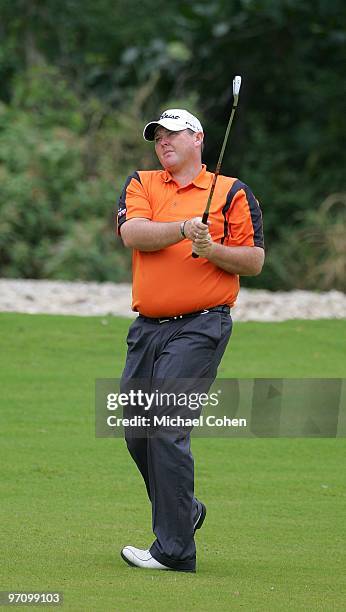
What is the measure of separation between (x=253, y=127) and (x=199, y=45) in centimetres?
243

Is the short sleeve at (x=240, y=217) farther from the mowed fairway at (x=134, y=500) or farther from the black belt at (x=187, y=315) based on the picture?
the mowed fairway at (x=134, y=500)

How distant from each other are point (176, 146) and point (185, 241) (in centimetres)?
44

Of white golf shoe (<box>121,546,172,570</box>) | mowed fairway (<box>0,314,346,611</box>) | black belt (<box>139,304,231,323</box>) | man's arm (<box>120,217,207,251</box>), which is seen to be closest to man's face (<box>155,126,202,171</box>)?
man's arm (<box>120,217,207,251</box>)

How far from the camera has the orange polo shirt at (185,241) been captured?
606 centimetres

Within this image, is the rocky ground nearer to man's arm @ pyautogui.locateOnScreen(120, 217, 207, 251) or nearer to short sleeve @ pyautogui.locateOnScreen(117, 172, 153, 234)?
short sleeve @ pyautogui.locateOnScreen(117, 172, 153, 234)

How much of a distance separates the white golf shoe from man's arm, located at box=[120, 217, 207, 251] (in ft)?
4.41

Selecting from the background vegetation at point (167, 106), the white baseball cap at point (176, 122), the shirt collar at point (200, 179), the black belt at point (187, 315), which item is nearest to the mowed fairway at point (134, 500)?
the black belt at point (187, 315)

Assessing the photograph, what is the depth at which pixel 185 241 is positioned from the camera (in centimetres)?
605

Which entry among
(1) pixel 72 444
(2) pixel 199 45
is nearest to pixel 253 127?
(2) pixel 199 45

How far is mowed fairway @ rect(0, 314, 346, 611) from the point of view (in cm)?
575

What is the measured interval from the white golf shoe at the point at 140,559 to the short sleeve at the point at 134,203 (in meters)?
1.44

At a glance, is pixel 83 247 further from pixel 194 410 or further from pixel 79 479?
pixel 194 410

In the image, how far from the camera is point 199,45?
27.2 m

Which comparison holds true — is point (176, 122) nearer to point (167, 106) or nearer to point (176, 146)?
point (176, 146)
